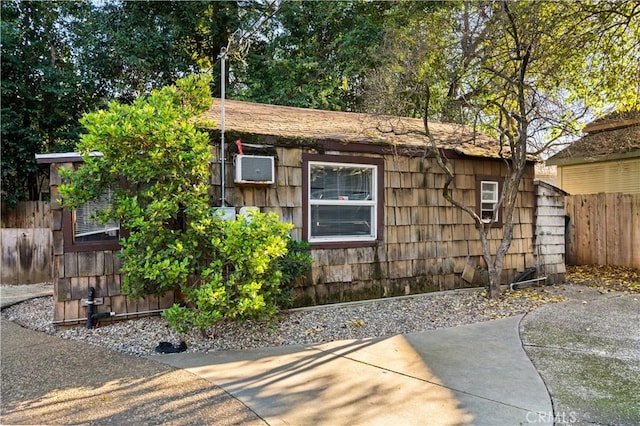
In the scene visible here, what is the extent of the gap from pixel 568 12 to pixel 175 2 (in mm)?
11156

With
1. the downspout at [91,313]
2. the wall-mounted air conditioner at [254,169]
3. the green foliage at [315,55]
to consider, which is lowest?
the downspout at [91,313]

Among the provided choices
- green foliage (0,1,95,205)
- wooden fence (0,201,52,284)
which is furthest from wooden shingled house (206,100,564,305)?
green foliage (0,1,95,205)

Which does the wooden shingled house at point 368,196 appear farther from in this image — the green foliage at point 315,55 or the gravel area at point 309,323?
the green foliage at point 315,55

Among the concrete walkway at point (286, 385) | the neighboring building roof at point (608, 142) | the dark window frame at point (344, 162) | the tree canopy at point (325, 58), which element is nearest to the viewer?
the concrete walkway at point (286, 385)

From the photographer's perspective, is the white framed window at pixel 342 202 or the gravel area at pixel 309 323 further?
the white framed window at pixel 342 202

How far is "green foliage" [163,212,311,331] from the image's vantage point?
164 inches

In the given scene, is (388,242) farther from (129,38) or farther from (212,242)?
(129,38)

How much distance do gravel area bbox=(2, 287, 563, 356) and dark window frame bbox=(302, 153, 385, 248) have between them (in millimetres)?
886

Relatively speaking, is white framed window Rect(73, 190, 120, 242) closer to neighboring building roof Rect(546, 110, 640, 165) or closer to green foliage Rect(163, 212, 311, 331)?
green foliage Rect(163, 212, 311, 331)

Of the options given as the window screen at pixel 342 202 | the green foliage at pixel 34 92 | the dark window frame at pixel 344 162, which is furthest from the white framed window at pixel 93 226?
the green foliage at pixel 34 92

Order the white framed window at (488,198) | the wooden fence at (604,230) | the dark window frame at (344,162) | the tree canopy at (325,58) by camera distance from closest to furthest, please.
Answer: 1. the dark window frame at (344,162)
2. the tree canopy at (325,58)
3. the white framed window at (488,198)
4. the wooden fence at (604,230)

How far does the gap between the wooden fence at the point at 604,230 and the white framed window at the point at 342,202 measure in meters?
5.95

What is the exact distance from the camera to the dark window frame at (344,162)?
591cm

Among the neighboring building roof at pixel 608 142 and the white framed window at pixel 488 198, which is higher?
the neighboring building roof at pixel 608 142
